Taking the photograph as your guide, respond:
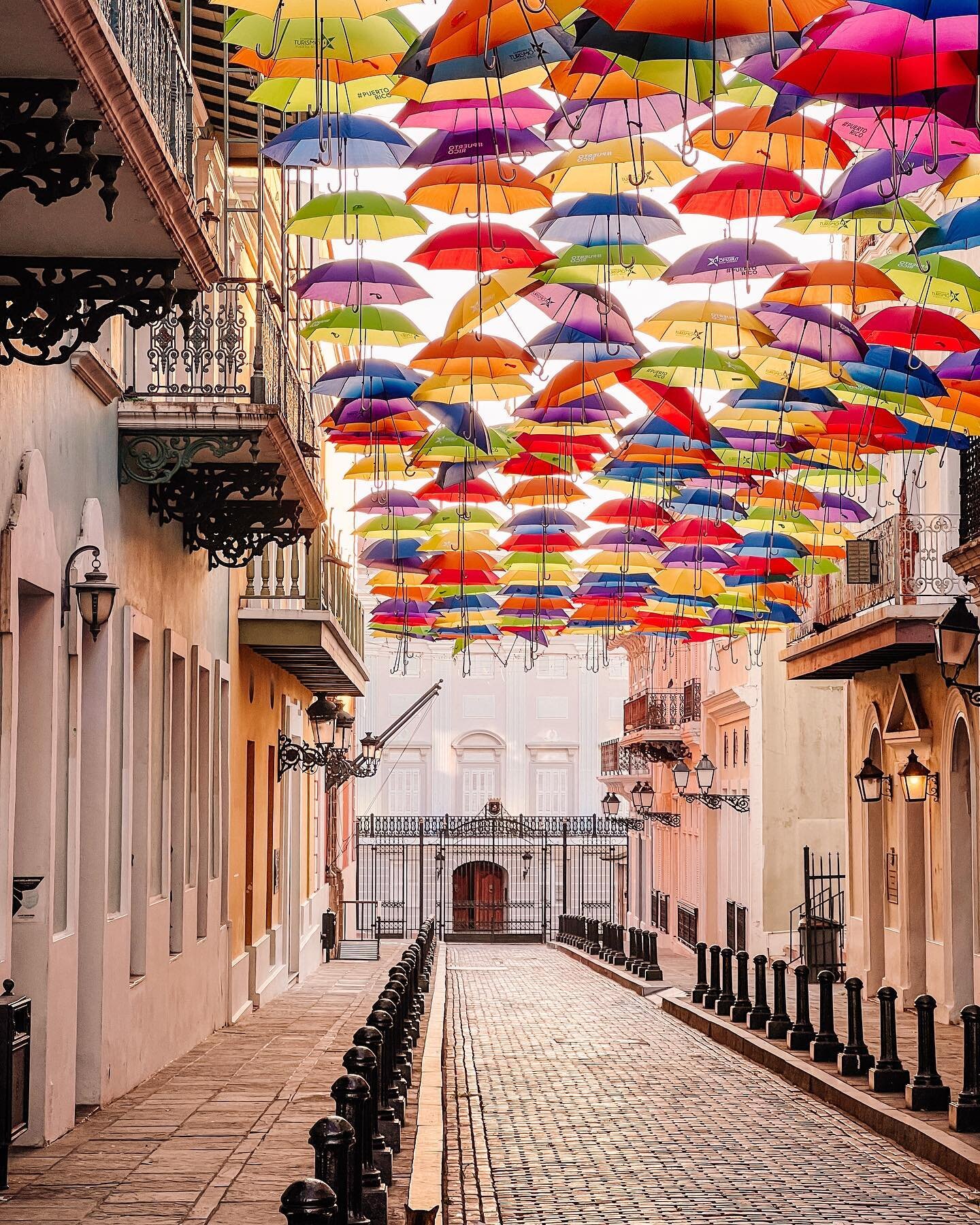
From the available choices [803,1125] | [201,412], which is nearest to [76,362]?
[201,412]

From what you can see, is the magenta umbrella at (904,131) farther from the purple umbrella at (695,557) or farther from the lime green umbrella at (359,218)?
the purple umbrella at (695,557)

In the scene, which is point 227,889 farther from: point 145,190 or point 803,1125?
point 145,190

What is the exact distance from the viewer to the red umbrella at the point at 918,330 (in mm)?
13266

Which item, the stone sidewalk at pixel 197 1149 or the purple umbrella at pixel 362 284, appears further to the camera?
the purple umbrella at pixel 362 284

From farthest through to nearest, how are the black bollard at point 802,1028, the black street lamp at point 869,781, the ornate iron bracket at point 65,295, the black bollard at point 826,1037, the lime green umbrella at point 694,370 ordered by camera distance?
the black street lamp at point 869,781 < the black bollard at point 802,1028 < the black bollard at point 826,1037 < the lime green umbrella at point 694,370 < the ornate iron bracket at point 65,295

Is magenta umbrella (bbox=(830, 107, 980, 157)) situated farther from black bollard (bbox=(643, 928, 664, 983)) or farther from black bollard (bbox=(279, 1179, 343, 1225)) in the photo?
black bollard (bbox=(643, 928, 664, 983))

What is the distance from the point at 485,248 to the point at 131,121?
5.76m

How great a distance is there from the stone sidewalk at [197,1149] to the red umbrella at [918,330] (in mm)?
6716

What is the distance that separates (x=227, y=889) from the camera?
760 inches

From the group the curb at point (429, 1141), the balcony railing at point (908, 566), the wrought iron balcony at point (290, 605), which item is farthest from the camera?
the balcony railing at point (908, 566)

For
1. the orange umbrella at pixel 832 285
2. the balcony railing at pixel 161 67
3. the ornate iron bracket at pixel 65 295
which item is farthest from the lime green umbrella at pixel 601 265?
the ornate iron bracket at pixel 65 295

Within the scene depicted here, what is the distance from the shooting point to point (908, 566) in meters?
20.8

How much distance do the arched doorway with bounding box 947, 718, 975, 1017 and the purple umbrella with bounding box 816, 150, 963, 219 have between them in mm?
10597

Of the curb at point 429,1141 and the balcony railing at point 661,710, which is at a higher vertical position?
the balcony railing at point 661,710
